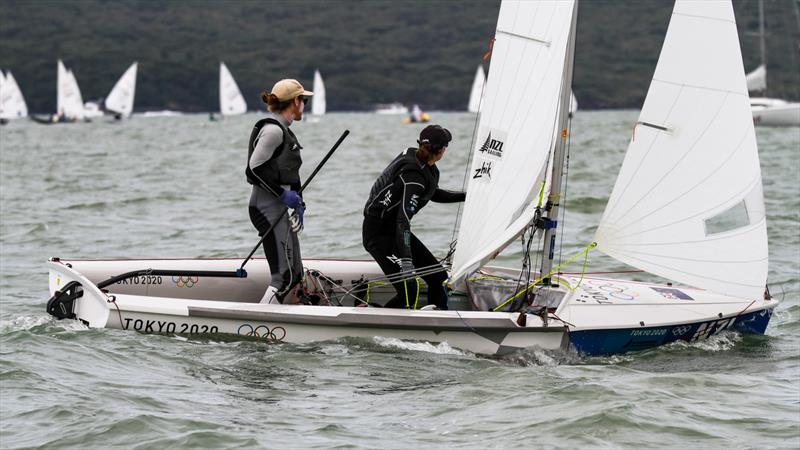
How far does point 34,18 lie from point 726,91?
156 meters

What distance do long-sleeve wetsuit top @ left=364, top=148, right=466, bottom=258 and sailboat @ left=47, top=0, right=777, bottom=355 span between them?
1.03ft

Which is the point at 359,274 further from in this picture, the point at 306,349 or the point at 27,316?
the point at 27,316

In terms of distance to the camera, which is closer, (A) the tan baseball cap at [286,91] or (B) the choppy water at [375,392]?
(B) the choppy water at [375,392]

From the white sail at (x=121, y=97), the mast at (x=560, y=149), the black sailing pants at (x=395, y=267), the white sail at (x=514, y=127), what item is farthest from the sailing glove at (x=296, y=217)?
the white sail at (x=121, y=97)

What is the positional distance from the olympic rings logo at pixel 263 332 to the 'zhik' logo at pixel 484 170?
5.25 feet

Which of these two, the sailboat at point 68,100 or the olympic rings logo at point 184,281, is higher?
the sailboat at point 68,100

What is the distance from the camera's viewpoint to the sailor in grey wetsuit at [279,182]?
7.25 meters

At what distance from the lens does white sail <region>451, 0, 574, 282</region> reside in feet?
24.2

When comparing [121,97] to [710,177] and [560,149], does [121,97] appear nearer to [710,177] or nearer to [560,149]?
[560,149]

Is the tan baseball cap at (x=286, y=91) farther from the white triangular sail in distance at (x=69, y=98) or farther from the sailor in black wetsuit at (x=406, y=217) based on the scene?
the white triangular sail in distance at (x=69, y=98)

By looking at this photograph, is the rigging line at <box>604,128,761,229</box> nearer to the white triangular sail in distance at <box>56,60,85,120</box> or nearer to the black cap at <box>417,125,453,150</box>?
the black cap at <box>417,125,453,150</box>

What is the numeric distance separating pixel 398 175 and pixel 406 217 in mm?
278

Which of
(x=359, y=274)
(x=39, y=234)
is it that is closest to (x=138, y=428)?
(x=359, y=274)

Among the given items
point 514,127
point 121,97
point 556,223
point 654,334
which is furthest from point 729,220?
point 121,97
